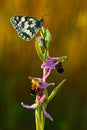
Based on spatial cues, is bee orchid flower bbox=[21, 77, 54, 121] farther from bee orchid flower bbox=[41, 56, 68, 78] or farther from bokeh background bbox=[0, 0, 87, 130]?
bokeh background bbox=[0, 0, 87, 130]

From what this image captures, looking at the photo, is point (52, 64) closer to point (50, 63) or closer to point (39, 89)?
point (50, 63)

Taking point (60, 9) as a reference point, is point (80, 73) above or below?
below

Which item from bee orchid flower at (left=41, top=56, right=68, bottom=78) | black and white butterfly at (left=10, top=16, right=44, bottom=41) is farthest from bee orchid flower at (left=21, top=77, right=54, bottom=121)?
black and white butterfly at (left=10, top=16, right=44, bottom=41)

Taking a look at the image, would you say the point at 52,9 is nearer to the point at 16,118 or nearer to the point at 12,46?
the point at 12,46

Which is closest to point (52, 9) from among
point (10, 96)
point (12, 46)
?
point (12, 46)

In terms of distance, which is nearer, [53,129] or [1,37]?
[53,129]

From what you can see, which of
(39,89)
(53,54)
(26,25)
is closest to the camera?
(26,25)

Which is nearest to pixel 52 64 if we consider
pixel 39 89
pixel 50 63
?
pixel 50 63
